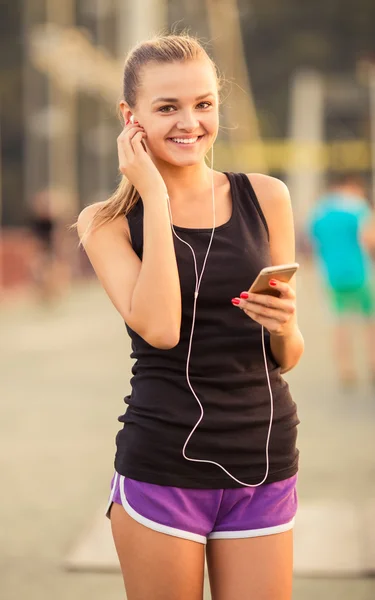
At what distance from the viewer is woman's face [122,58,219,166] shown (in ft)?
8.61

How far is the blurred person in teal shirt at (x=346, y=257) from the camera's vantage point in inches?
387

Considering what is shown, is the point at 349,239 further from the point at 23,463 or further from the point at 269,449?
the point at 269,449

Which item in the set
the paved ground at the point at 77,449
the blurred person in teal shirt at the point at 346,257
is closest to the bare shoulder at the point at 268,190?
the paved ground at the point at 77,449

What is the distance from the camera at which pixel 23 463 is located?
7227mm

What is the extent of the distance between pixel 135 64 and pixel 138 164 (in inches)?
9.0

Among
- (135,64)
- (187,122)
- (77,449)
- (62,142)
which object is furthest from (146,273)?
(62,142)

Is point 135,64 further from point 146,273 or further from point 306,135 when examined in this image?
point 306,135

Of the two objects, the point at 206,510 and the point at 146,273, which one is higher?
the point at 146,273

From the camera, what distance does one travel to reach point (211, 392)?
2590 mm

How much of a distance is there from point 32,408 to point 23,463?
7.51 feet

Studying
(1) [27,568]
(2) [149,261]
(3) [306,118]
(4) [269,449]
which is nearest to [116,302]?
(2) [149,261]

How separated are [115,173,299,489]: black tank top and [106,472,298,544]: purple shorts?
23 millimetres

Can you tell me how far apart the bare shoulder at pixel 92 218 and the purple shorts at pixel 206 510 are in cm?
55

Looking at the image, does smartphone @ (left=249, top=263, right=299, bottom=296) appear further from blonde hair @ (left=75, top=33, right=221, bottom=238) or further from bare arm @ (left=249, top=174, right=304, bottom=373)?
blonde hair @ (left=75, top=33, right=221, bottom=238)
